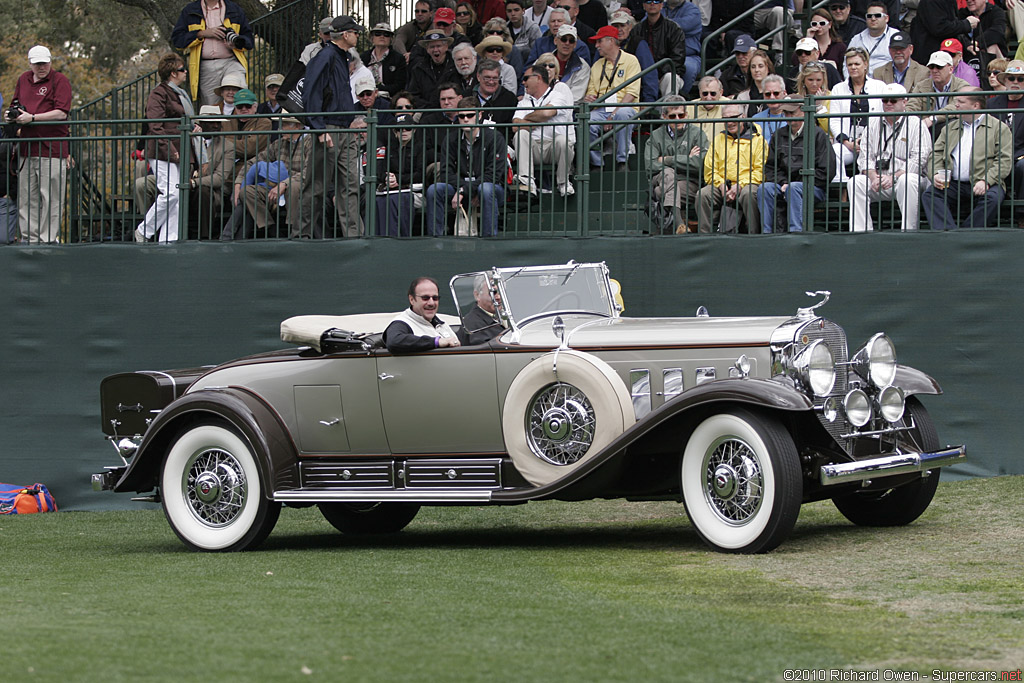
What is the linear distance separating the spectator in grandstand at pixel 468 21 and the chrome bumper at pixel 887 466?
32.7 feet

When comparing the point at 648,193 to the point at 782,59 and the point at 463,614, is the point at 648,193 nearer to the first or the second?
the point at 782,59

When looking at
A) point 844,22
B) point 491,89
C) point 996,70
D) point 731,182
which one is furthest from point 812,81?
point 491,89

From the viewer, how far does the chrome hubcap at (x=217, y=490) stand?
926 cm

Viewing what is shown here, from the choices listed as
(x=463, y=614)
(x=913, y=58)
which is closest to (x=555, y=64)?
(x=913, y=58)

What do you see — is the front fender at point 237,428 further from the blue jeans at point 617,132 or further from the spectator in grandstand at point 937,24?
the spectator in grandstand at point 937,24

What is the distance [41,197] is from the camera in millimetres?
12828

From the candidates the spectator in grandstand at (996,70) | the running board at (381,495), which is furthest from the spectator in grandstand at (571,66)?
the running board at (381,495)

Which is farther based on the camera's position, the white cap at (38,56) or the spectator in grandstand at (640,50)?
the spectator in grandstand at (640,50)

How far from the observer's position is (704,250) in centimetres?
1177

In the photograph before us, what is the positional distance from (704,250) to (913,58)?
175 inches

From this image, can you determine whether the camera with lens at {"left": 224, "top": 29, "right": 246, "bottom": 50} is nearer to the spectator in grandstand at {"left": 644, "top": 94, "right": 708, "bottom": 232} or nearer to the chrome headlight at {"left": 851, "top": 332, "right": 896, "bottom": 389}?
the spectator in grandstand at {"left": 644, "top": 94, "right": 708, "bottom": 232}

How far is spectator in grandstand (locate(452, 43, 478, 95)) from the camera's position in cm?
1453

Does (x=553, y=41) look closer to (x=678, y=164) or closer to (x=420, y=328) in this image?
(x=678, y=164)

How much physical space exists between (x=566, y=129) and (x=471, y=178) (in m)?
0.95
